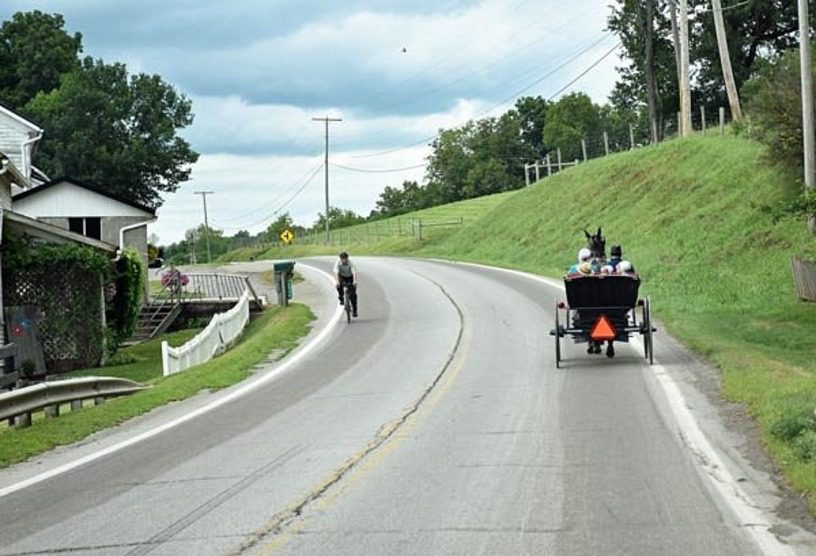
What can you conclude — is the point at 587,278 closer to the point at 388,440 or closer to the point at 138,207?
the point at 388,440

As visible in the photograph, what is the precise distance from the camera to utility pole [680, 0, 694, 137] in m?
50.4

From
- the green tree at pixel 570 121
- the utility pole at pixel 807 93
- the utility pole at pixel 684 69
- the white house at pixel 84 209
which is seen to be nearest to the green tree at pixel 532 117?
the green tree at pixel 570 121

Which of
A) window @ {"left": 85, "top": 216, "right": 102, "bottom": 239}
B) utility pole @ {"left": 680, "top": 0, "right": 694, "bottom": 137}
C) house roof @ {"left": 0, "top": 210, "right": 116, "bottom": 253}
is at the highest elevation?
utility pole @ {"left": 680, "top": 0, "right": 694, "bottom": 137}

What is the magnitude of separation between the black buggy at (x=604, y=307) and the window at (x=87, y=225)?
30.4 meters

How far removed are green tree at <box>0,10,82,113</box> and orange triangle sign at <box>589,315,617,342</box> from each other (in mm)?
65888

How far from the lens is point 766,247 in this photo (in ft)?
112

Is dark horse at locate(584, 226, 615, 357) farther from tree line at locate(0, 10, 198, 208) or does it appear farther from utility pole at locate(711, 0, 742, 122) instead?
tree line at locate(0, 10, 198, 208)

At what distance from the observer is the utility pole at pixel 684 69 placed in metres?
50.4

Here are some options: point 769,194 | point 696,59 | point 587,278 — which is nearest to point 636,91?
point 696,59

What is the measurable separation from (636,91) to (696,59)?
32.1 feet

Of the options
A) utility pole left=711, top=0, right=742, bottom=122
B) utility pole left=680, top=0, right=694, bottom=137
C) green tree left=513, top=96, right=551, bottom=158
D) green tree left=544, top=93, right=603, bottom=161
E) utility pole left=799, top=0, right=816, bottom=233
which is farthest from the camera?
green tree left=513, top=96, right=551, bottom=158

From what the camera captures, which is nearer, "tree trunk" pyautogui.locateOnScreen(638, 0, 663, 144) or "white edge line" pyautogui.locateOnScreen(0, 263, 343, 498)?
"white edge line" pyautogui.locateOnScreen(0, 263, 343, 498)

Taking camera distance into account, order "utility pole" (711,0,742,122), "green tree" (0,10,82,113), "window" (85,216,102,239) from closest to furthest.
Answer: "window" (85,216,102,239) < "utility pole" (711,0,742,122) < "green tree" (0,10,82,113)

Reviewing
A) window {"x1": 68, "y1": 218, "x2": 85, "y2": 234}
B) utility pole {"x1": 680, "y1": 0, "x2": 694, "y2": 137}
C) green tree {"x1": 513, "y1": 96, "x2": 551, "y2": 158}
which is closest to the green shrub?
utility pole {"x1": 680, "y1": 0, "x2": 694, "y2": 137}
